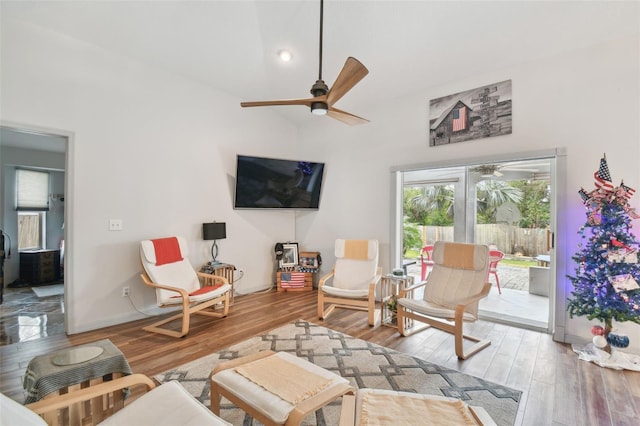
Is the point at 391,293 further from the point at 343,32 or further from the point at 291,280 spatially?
the point at 343,32

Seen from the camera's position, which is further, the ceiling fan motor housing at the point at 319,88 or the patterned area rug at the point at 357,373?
the ceiling fan motor housing at the point at 319,88

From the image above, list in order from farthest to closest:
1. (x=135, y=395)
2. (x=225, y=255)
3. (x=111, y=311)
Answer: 1. (x=225, y=255)
2. (x=111, y=311)
3. (x=135, y=395)

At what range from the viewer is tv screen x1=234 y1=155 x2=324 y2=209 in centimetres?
483

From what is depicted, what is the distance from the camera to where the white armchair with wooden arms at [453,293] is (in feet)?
Answer: 9.66

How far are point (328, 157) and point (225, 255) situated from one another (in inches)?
97.6

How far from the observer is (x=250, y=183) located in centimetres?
489

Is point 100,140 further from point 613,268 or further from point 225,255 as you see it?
point 613,268

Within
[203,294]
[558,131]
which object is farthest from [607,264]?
[203,294]

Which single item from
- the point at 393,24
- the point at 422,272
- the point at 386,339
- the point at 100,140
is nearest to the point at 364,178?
the point at 422,272

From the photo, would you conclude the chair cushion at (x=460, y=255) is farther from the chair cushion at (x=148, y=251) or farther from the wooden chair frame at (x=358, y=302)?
the chair cushion at (x=148, y=251)

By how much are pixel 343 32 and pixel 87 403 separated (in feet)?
13.4

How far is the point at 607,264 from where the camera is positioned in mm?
2709

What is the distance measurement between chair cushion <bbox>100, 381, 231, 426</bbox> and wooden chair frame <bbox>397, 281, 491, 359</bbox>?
226 cm

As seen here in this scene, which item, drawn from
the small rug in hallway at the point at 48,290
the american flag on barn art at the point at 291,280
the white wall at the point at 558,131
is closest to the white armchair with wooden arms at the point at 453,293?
the white wall at the point at 558,131
